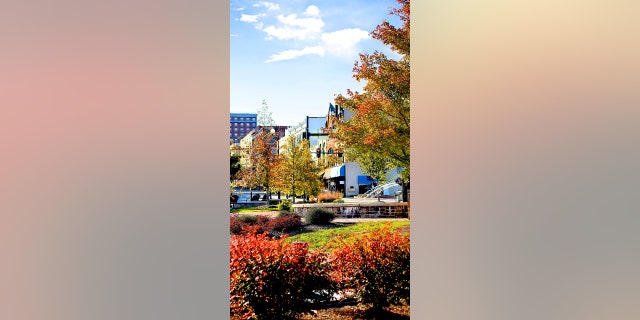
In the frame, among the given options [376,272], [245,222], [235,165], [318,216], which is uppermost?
[235,165]

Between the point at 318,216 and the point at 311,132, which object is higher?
the point at 311,132

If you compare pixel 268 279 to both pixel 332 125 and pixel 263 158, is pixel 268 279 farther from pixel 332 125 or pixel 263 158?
pixel 263 158

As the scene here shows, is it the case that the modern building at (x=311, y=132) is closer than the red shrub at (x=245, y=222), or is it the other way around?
the red shrub at (x=245, y=222)

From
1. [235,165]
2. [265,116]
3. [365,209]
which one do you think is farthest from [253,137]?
[365,209]

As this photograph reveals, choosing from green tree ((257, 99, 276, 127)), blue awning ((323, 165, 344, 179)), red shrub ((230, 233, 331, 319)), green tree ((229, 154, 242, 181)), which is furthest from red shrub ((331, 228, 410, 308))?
green tree ((257, 99, 276, 127))

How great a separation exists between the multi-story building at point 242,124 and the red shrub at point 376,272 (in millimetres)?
5008

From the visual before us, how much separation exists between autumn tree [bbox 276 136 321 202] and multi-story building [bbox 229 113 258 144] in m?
1.01

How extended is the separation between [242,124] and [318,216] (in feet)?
8.92

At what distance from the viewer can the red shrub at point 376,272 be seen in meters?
5.06

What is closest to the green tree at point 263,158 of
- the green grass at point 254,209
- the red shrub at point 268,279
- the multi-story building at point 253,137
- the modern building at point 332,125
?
the multi-story building at point 253,137

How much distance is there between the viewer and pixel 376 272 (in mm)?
5059

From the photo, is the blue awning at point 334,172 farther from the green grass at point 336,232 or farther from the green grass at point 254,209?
the green grass at point 254,209
